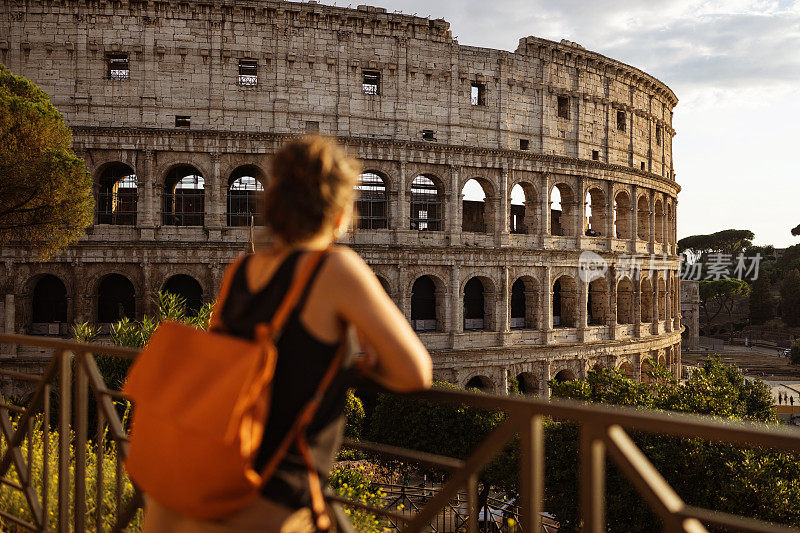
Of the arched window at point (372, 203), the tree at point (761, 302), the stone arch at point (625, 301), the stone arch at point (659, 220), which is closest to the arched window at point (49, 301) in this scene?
the arched window at point (372, 203)

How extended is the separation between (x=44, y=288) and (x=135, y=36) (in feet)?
30.5

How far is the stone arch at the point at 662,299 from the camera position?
87.5 feet

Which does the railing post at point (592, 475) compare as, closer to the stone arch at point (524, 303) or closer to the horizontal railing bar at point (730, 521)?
the horizontal railing bar at point (730, 521)

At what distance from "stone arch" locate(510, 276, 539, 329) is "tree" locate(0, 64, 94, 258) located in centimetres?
1524

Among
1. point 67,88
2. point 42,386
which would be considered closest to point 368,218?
point 67,88

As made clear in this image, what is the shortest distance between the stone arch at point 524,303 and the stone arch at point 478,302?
44.9 inches

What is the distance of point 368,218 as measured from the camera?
21.3 meters

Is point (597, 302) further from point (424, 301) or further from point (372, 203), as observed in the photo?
point (372, 203)

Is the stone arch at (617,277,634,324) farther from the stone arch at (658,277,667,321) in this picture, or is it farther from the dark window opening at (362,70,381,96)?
the dark window opening at (362,70,381,96)

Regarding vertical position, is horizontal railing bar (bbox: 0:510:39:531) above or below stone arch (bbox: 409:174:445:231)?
below

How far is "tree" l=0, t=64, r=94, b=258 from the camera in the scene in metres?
12.7

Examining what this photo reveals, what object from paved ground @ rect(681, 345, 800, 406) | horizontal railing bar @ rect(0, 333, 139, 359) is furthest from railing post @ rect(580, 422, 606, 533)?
paved ground @ rect(681, 345, 800, 406)

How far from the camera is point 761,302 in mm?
56406

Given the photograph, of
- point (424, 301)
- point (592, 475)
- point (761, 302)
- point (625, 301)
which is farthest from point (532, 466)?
point (761, 302)
